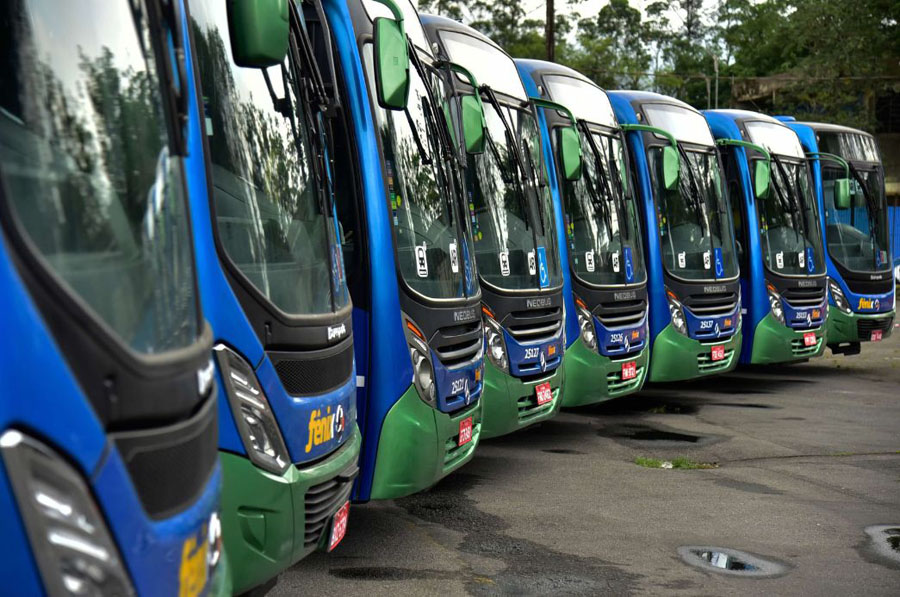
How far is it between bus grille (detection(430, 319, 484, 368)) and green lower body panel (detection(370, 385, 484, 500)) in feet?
1.14

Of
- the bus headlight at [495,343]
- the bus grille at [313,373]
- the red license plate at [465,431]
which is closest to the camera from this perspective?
the bus grille at [313,373]

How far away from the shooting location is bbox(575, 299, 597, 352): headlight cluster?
11133mm

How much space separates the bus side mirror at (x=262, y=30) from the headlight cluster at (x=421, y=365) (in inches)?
111

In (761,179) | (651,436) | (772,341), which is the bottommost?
(651,436)

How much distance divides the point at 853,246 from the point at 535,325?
32.5 ft

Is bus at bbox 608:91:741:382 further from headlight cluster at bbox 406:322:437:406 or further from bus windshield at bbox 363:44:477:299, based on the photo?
headlight cluster at bbox 406:322:437:406

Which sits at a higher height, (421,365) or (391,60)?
(391,60)

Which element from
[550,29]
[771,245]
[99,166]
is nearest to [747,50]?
[550,29]

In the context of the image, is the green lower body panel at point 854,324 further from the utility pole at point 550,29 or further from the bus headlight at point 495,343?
the utility pole at point 550,29

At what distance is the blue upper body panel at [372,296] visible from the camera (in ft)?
21.7

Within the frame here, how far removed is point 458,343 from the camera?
7344mm

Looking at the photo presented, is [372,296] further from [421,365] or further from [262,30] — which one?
[262,30]

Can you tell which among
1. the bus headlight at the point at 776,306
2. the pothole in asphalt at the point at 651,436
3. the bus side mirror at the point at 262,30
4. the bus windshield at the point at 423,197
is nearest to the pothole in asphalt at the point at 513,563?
the bus windshield at the point at 423,197

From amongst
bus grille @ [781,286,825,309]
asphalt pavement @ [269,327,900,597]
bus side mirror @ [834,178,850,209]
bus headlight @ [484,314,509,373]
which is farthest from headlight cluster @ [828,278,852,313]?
bus headlight @ [484,314,509,373]
